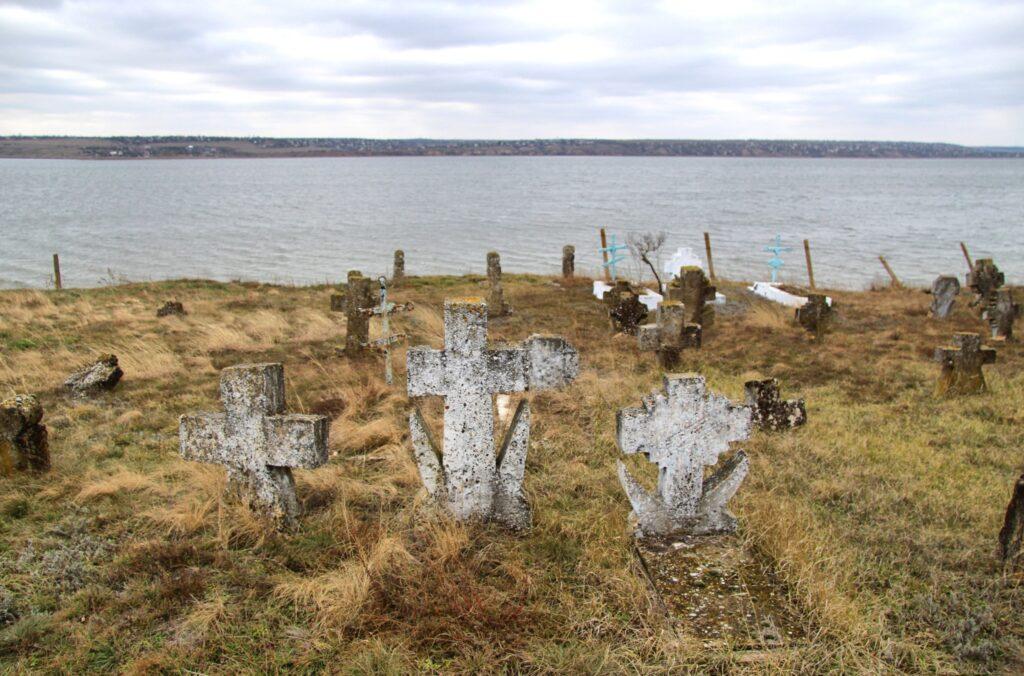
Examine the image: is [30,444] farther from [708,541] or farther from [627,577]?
[708,541]

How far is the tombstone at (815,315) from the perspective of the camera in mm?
12531

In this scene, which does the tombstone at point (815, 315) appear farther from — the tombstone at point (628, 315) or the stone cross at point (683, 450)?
the stone cross at point (683, 450)

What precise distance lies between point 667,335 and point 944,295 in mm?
7940

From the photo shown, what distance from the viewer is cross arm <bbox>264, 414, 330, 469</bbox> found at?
501 cm

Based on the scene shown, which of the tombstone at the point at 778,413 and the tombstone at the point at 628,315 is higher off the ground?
the tombstone at the point at 628,315

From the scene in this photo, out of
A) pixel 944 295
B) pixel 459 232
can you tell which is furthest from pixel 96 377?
pixel 459 232

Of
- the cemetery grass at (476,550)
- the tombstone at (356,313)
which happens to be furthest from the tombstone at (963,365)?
the tombstone at (356,313)

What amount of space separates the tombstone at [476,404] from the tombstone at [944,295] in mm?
13316

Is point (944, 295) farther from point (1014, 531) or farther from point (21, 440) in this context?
point (21, 440)

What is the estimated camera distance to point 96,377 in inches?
351

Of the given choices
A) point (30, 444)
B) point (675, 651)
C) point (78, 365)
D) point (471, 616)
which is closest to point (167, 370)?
point (78, 365)

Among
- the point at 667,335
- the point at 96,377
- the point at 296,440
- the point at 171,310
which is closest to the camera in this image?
the point at 296,440

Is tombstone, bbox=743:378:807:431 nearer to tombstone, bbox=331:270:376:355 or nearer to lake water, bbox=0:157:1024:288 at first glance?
tombstone, bbox=331:270:376:355

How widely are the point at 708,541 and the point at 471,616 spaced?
1823mm
